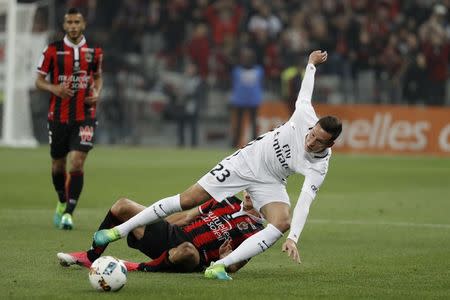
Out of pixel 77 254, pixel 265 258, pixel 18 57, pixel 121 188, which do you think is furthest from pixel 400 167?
pixel 77 254

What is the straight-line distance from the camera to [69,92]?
43.8ft

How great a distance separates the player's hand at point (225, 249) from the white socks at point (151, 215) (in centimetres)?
49

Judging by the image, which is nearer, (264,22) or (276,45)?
(264,22)

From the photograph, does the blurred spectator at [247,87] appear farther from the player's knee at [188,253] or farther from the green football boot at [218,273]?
the green football boot at [218,273]

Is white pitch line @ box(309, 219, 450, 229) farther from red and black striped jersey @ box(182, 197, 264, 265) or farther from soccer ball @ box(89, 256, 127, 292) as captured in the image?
soccer ball @ box(89, 256, 127, 292)

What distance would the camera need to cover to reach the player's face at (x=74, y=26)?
43.7ft

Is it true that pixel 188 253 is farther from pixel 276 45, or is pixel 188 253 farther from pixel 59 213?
pixel 276 45

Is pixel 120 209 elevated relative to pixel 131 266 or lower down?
elevated

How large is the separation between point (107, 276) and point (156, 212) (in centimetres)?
128

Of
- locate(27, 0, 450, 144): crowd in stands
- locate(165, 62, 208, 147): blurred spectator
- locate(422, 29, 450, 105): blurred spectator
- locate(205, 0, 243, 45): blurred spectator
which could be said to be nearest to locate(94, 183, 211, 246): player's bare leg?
locate(27, 0, 450, 144): crowd in stands

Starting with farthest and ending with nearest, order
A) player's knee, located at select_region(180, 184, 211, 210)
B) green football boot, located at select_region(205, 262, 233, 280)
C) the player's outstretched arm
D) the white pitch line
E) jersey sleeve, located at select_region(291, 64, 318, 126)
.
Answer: the white pitch line → the player's outstretched arm → jersey sleeve, located at select_region(291, 64, 318, 126) → player's knee, located at select_region(180, 184, 211, 210) → green football boot, located at select_region(205, 262, 233, 280)

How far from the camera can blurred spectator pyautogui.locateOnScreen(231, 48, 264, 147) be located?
28.8m

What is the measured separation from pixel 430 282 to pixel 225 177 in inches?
76.0

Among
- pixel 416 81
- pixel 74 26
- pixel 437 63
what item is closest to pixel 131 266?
pixel 74 26
